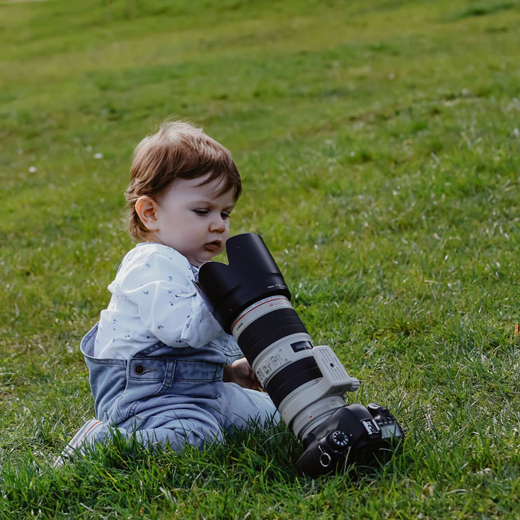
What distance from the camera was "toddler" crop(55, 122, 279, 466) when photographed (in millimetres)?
3023

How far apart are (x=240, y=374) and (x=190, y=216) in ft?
3.06

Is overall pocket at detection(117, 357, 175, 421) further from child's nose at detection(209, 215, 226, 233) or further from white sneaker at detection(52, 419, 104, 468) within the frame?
child's nose at detection(209, 215, 226, 233)

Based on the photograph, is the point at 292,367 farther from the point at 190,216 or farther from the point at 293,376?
the point at 190,216

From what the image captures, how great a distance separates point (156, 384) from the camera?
3.17 m

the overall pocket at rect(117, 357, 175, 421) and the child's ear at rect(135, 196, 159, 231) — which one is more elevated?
the child's ear at rect(135, 196, 159, 231)

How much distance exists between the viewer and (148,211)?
347 centimetres

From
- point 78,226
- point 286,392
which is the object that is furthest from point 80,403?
point 78,226

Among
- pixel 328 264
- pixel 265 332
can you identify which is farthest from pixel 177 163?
pixel 328 264

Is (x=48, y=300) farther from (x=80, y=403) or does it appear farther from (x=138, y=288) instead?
(x=138, y=288)

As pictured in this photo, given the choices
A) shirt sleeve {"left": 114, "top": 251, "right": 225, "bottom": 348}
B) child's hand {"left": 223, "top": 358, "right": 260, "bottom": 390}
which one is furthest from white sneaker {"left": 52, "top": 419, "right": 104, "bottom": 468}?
child's hand {"left": 223, "top": 358, "right": 260, "bottom": 390}

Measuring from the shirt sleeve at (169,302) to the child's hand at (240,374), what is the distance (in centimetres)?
60

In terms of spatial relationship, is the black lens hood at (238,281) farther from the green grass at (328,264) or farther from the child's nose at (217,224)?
the green grass at (328,264)

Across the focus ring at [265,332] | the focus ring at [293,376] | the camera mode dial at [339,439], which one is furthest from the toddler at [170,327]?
the camera mode dial at [339,439]

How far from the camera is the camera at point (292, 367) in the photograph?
103 inches
